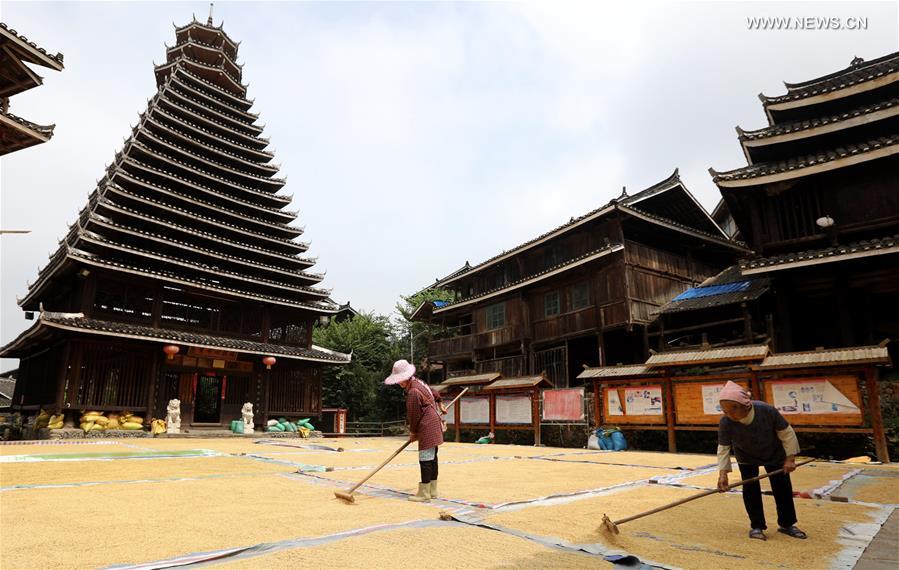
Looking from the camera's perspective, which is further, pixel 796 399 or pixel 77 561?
pixel 796 399

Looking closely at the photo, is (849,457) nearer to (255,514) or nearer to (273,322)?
(255,514)

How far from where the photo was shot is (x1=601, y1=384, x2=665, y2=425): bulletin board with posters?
12430 millimetres

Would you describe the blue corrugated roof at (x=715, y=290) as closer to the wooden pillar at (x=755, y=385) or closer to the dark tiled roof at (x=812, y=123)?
the dark tiled roof at (x=812, y=123)

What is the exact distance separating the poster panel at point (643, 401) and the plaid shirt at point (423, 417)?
8925mm

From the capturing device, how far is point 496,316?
2281 cm

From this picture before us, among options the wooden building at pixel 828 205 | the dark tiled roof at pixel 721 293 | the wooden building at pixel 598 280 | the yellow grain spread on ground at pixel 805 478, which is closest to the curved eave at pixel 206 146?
the wooden building at pixel 598 280

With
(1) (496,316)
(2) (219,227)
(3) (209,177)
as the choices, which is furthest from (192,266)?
(1) (496,316)

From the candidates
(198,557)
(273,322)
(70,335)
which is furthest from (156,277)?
(198,557)

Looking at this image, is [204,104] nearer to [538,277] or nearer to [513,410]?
[538,277]

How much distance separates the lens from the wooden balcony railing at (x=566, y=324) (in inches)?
717

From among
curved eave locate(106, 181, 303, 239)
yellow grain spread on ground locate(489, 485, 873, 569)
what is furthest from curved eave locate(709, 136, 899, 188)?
curved eave locate(106, 181, 303, 239)

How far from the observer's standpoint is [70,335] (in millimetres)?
16750

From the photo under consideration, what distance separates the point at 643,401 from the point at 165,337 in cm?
1632

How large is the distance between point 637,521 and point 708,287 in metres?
14.8
